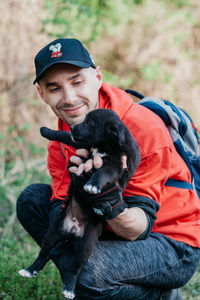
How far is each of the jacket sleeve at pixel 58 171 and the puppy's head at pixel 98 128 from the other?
611 millimetres

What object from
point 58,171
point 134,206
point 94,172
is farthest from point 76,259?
point 58,171

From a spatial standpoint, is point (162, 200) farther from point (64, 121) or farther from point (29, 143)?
point (29, 143)

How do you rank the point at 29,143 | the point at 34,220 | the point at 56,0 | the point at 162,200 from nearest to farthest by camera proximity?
the point at 162,200, the point at 34,220, the point at 29,143, the point at 56,0

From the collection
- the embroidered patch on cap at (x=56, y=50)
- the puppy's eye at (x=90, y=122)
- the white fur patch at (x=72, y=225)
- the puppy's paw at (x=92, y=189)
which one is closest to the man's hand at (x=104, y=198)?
the puppy's paw at (x=92, y=189)

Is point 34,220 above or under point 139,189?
under

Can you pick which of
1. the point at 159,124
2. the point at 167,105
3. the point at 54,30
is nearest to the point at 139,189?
the point at 159,124

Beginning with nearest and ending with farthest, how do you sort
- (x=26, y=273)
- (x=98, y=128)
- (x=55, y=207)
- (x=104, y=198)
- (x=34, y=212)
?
(x=104, y=198) → (x=98, y=128) → (x=26, y=273) → (x=55, y=207) → (x=34, y=212)

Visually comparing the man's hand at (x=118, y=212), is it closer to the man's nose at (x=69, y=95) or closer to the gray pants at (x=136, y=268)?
the gray pants at (x=136, y=268)

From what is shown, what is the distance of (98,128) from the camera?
2508mm

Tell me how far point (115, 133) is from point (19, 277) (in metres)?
1.57

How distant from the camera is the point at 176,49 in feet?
31.8

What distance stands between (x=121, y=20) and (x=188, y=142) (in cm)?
771

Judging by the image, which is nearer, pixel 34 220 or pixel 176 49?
pixel 34 220

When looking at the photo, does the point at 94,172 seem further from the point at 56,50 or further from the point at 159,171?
the point at 56,50
